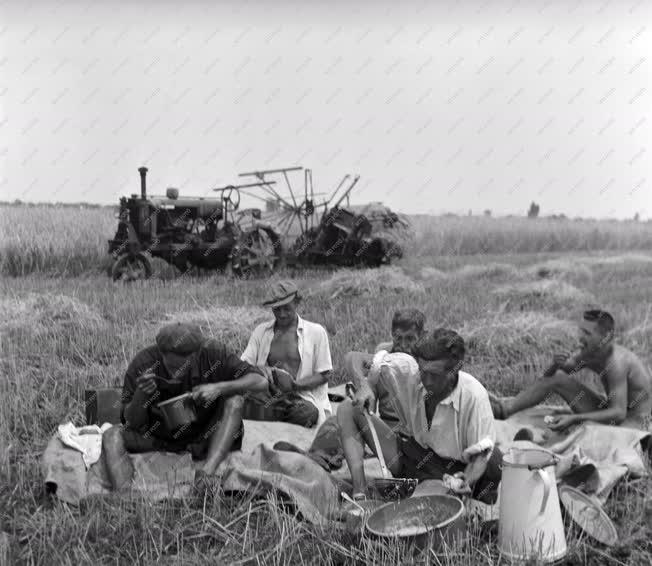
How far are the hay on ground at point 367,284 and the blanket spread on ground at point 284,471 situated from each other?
6261 millimetres

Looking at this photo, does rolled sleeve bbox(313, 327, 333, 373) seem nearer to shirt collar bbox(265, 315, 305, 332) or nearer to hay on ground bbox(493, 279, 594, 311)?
shirt collar bbox(265, 315, 305, 332)

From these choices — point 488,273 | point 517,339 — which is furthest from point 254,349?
point 488,273

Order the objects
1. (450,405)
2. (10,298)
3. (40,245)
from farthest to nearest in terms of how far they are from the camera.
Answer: (40,245)
(10,298)
(450,405)

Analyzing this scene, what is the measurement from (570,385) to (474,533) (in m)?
1.83

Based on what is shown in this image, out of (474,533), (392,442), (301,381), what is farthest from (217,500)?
(301,381)

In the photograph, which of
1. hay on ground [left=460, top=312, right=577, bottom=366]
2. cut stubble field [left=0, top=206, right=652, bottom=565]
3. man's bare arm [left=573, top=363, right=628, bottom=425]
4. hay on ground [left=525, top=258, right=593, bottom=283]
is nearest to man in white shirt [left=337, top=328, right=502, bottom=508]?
cut stubble field [left=0, top=206, right=652, bottom=565]

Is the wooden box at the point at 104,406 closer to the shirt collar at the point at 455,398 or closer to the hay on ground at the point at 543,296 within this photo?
the shirt collar at the point at 455,398

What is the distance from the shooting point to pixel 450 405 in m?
3.09

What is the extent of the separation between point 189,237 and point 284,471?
9.00m

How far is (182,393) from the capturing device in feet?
12.0

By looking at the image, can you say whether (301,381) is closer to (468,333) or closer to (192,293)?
(468,333)

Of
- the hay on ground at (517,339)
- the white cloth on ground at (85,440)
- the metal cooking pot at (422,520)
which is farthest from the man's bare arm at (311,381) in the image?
the hay on ground at (517,339)

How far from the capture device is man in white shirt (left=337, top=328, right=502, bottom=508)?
3027 mm

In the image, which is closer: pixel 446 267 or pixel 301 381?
pixel 301 381
